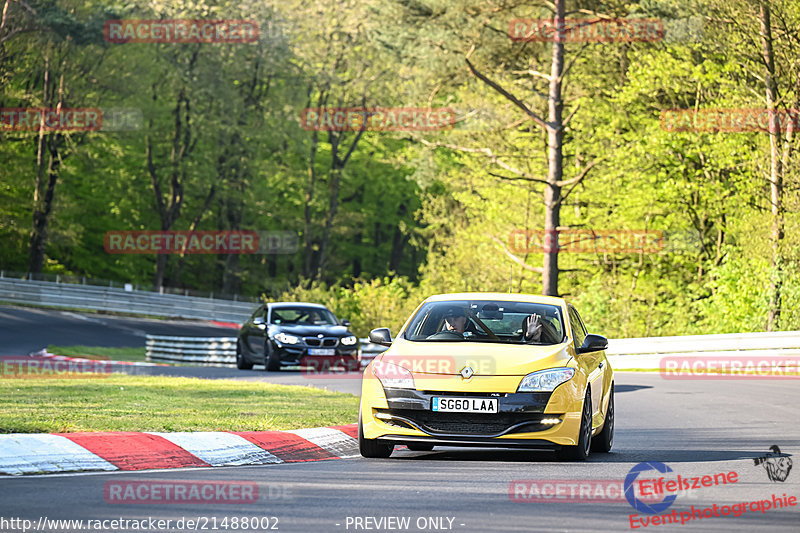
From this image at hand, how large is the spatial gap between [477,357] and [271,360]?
18471mm

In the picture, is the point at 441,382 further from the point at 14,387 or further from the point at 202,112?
the point at 202,112


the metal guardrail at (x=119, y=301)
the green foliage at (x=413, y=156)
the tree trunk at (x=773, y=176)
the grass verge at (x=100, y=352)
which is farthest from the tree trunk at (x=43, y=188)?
Result: the tree trunk at (x=773, y=176)

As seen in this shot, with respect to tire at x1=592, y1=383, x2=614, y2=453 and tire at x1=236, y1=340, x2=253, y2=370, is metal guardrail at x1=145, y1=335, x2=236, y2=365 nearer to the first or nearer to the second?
tire at x1=236, y1=340, x2=253, y2=370

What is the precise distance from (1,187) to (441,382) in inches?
2201

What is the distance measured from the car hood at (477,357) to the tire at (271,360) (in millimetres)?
17649

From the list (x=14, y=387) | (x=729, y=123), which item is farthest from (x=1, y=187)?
(x=14, y=387)

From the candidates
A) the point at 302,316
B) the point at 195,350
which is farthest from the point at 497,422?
the point at 195,350

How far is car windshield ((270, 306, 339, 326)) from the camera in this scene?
29922 millimetres

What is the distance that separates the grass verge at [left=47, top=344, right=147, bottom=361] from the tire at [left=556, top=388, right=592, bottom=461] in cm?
2630

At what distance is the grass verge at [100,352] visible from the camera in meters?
36.5

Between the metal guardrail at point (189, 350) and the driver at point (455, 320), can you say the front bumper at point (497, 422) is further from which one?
the metal guardrail at point (189, 350)

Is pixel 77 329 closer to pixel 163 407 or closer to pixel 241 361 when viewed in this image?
pixel 241 361

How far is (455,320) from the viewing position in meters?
12.1

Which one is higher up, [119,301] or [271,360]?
[119,301]
